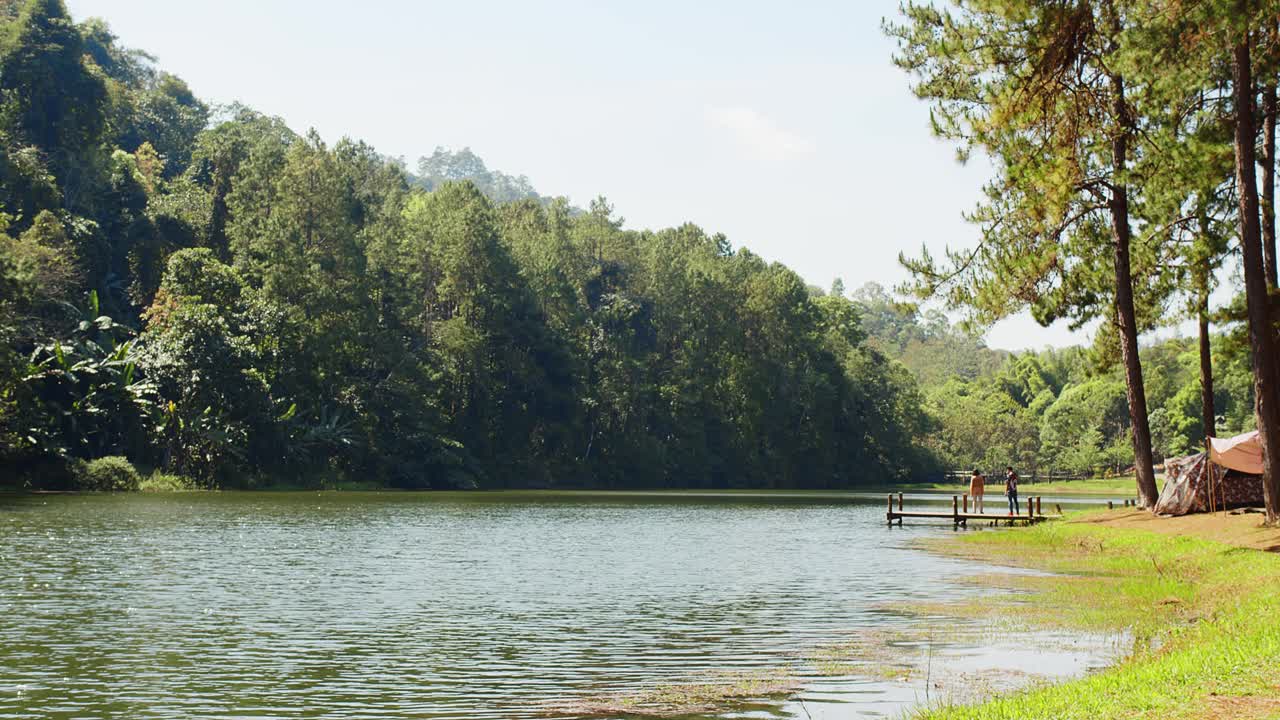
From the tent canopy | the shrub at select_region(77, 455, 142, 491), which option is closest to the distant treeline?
the shrub at select_region(77, 455, 142, 491)

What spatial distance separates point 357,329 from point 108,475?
2758 centimetres

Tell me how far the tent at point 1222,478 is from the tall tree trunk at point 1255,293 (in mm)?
8927

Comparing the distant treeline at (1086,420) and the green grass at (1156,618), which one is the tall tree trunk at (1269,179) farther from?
the distant treeline at (1086,420)

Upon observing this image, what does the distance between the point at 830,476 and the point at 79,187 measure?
3080 inches

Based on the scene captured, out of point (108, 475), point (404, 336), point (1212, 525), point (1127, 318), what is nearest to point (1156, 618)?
point (1212, 525)

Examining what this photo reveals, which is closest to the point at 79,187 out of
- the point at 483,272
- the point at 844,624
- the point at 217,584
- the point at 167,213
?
the point at 167,213

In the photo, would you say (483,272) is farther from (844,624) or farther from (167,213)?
(844,624)

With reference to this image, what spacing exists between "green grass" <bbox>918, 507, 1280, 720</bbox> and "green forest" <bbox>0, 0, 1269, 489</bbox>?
286 inches

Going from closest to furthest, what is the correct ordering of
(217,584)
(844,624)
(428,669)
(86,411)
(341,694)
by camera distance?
(341,694)
(428,669)
(844,624)
(217,584)
(86,411)

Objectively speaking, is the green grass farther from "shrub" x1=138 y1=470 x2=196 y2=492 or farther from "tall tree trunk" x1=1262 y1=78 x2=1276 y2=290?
"shrub" x1=138 y1=470 x2=196 y2=492

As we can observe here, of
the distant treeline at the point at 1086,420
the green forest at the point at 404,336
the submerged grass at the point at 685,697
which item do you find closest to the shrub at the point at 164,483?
the green forest at the point at 404,336

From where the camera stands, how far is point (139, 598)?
25531mm

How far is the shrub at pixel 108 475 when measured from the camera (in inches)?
2790

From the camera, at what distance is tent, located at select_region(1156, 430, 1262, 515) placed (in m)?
39.0
